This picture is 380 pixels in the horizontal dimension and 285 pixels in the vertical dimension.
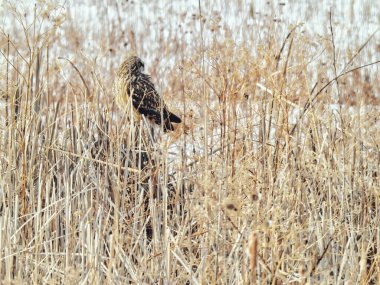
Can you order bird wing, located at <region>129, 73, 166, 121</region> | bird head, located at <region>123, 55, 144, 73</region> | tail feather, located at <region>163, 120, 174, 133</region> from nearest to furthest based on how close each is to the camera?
tail feather, located at <region>163, 120, 174, 133</region>, bird wing, located at <region>129, 73, 166, 121</region>, bird head, located at <region>123, 55, 144, 73</region>

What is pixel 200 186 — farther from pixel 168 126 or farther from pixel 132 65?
pixel 132 65

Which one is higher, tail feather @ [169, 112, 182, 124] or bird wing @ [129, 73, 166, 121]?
bird wing @ [129, 73, 166, 121]

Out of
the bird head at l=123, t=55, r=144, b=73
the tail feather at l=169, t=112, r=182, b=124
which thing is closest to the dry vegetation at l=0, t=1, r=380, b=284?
the tail feather at l=169, t=112, r=182, b=124

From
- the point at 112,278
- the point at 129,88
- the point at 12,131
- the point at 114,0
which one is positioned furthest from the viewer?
the point at 114,0

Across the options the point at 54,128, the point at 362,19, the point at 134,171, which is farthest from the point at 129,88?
the point at 362,19

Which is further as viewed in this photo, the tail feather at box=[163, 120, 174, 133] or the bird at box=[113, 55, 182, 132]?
the bird at box=[113, 55, 182, 132]

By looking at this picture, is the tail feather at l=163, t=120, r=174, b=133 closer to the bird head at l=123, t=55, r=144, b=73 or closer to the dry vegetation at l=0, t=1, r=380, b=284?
the dry vegetation at l=0, t=1, r=380, b=284

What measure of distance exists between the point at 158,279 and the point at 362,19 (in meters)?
4.96

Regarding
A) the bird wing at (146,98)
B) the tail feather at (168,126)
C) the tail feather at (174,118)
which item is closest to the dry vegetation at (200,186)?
the tail feather at (168,126)

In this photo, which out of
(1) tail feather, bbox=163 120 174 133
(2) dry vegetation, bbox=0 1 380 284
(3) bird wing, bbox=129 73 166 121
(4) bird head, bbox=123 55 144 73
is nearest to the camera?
(2) dry vegetation, bbox=0 1 380 284

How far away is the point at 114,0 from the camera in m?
7.99

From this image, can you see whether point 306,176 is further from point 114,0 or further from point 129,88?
point 114,0

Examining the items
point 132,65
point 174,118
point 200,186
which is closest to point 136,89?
point 132,65

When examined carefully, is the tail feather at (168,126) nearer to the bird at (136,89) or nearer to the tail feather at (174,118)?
the tail feather at (174,118)
